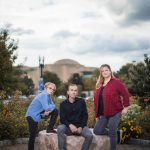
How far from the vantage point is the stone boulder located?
7605 mm

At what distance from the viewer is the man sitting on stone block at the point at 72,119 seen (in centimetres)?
754

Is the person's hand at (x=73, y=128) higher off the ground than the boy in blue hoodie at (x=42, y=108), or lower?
lower

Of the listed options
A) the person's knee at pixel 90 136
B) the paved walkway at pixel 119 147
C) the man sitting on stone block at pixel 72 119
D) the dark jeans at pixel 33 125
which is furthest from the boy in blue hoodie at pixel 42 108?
the paved walkway at pixel 119 147

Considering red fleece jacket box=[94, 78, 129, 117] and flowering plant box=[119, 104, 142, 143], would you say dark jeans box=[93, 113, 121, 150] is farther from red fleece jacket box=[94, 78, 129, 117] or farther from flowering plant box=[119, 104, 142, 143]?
flowering plant box=[119, 104, 142, 143]

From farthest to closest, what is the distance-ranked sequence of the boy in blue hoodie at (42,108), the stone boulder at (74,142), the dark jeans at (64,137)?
the boy in blue hoodie at (42,108)
the stone boulder at (74,142)
the dark jeans at (64,137)

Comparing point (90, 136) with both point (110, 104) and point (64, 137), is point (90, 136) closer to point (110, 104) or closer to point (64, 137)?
point (64, 137)

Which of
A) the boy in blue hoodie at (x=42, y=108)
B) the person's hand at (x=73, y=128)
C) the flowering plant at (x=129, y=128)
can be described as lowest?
the flowering plant at (x=129, y=128)

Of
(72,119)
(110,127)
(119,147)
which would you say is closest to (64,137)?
(72,119)

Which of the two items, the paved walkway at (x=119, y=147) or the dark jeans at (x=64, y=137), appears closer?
the dark jeans at (x=64, y=137)

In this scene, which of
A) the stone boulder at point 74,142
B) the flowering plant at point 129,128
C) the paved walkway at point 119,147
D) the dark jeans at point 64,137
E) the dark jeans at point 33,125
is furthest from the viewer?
the flowering plant at point 129,128

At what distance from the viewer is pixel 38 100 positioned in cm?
819

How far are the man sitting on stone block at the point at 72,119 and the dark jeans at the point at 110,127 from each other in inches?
11.9

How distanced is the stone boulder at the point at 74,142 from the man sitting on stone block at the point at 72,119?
0.39 feet

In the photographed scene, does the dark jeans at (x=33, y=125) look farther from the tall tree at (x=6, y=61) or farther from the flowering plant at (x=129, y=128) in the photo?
the tall tree at (x=6, y=61)
